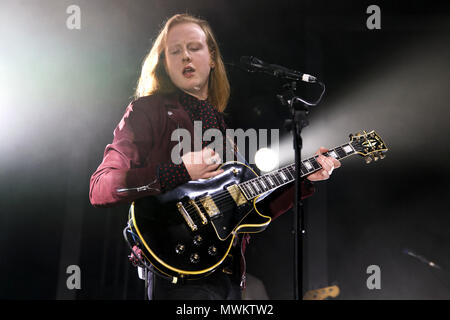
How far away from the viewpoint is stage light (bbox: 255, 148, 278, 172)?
2.94 metres

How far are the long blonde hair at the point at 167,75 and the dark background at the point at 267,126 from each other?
2.9 inches

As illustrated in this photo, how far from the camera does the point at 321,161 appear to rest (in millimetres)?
2750

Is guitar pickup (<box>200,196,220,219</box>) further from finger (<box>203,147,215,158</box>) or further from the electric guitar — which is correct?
finger (<box>203,147,215,158</box>)

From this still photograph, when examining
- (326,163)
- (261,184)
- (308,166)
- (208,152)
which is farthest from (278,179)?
(208,152)

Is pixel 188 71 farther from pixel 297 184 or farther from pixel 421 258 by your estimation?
pixel 421 258

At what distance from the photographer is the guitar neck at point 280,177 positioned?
2.54m

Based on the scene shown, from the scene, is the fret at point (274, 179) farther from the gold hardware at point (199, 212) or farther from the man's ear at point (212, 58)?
the man's ear at point (212, 58)

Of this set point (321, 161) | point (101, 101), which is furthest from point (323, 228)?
point (101, 101)

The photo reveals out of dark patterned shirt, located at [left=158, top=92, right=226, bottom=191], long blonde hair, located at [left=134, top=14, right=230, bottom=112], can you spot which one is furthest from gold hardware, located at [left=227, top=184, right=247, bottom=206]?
long blonde hair, located at [left=134, top=14, right=230, bottom=112]

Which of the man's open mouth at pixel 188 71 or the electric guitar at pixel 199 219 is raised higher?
the man's open mouth at pixel 188 71

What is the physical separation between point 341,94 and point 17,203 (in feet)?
8.55

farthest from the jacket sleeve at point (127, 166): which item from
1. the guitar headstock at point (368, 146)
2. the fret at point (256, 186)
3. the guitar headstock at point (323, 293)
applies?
the guitar headstock at point (368, 146)

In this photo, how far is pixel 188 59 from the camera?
2924 mm

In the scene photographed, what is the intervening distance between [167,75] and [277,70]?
0.88m
